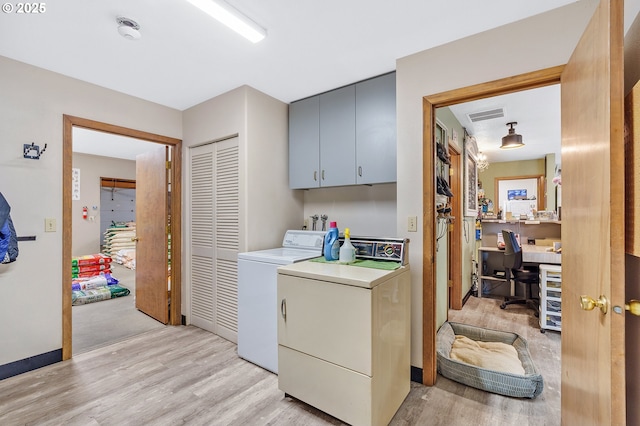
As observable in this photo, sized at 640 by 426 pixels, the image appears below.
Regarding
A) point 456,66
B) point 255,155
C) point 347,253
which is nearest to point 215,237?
point 255,155

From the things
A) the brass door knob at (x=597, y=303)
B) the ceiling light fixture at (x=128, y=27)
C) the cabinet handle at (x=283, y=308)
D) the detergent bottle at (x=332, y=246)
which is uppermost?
the ceiling light fixture at (x=128, y=27)

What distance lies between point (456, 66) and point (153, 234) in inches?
143

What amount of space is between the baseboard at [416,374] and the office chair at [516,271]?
2452 millimetres

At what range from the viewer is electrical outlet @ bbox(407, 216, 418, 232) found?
215cm

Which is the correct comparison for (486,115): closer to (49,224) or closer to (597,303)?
(597,303)

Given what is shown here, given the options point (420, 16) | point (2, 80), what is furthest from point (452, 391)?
point (2, 80)

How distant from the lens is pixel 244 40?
202 centimetres

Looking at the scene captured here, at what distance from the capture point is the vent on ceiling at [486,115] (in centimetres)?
343

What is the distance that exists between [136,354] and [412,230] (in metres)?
2.71

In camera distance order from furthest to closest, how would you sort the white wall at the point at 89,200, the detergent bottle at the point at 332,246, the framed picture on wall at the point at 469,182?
the white wall at the point at 89,200, the framed picture on wall at the point at 469,182, the detergent bottle at the point at 332,246

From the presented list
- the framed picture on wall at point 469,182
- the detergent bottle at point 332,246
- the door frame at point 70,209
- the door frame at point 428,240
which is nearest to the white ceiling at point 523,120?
the framed picture on wall at point 469,182

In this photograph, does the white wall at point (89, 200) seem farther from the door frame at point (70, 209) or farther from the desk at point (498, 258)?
the desk at point (498, 258)

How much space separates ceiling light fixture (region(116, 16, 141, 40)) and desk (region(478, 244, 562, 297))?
473cm

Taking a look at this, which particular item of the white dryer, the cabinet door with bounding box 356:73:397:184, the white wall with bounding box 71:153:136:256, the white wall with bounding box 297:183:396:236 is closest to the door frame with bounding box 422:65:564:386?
the cabinet door with bounding box 356:73:397:184
